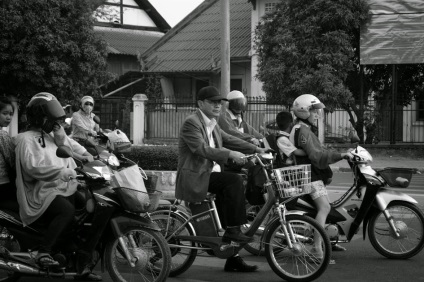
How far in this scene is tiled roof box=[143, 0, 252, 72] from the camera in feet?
112

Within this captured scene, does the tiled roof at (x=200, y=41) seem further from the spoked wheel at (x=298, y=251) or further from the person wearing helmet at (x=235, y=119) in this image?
the spoked wheel at (x=298, y=251)

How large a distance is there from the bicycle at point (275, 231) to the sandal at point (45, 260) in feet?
3.87

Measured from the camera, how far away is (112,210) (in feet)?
21.9

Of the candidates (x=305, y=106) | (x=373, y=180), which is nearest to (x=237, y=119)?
(x=305, y=106)

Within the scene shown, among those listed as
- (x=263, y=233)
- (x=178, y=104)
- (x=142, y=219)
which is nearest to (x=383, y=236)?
(x=263, y=233)

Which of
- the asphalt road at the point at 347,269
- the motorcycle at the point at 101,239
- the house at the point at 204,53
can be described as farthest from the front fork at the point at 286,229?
the house at the point at 204,53

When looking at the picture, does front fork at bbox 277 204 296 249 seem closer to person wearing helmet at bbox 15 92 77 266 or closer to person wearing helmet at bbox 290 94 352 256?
person wearing helmet at bbox 290 94 352 256

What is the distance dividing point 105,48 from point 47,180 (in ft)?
61.0

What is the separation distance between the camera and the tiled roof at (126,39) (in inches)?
1631

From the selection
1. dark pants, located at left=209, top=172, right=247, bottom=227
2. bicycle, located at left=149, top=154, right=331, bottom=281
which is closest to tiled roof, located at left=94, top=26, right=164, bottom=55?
bicycle, located at left=149, top=154, right=331, bottom=281

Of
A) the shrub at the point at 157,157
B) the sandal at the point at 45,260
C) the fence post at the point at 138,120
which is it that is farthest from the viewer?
the fence post at the point at 138,120

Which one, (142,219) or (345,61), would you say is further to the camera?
(345,61)

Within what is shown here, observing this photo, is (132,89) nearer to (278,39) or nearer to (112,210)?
(278,39)

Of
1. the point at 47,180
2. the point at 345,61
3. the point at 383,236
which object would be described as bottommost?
the point at 383,236
